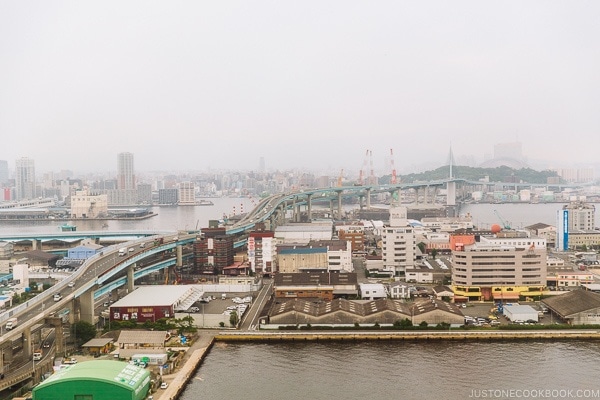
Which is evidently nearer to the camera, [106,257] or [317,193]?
[106,257]

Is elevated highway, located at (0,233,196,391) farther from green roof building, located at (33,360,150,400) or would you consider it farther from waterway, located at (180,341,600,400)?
waterway, located at (180,341,600,400)

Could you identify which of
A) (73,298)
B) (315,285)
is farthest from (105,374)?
(315,285)

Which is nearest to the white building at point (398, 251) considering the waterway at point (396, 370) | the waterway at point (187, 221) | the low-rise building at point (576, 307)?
the low-rise building at point (576, 307)

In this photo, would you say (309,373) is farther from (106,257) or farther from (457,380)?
(106,257)

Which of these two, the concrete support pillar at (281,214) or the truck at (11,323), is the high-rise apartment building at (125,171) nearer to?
the concrete support pillar at (281,214)

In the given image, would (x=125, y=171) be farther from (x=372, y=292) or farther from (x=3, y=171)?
(x=372, y=292)

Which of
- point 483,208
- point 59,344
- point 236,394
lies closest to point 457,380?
point 236,394
